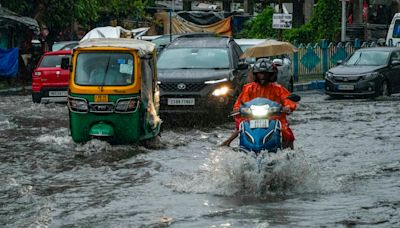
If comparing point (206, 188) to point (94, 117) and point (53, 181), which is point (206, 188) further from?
point (94, 117)

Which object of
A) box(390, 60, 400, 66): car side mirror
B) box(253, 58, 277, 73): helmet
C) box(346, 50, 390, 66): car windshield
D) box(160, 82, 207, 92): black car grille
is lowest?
box(390, 60, 400, 66): car side mirror

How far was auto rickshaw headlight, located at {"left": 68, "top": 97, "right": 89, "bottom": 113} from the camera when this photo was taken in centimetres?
1416

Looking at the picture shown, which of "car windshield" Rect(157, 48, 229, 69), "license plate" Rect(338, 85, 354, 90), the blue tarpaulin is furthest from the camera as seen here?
the blue tarpaulin

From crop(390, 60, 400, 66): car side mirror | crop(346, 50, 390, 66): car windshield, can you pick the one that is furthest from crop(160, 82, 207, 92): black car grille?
crop(390, 60, 400, 66): car side mirror

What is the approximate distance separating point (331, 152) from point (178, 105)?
4.26m

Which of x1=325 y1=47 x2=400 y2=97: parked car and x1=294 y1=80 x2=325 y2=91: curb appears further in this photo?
x1=294 y1=80 x2=325 y2=91: curb

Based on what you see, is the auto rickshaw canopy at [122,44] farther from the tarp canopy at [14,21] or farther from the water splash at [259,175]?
the tarp canopy at [14,21]

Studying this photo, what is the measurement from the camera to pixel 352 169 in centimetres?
1255

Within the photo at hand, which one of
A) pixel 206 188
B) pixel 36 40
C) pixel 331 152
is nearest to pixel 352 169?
pixel 331 152

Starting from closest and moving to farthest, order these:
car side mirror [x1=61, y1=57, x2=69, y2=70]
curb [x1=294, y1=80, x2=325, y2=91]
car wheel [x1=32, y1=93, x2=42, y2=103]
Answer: car side mirror [x1=61, y1=57, x2=69, y2=70] → car wheel [x1=32, y1=93, x2=42, y2=103] → curb [x1=294, y1=80, x2=325, y2=91]

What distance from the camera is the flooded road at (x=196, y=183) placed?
356 inches

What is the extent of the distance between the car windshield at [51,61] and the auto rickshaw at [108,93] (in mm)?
9826

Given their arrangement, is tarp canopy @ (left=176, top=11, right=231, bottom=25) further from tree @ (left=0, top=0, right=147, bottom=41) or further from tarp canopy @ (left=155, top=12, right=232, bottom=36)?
tree @ (left=0, top=0, right=147, bottom=41)

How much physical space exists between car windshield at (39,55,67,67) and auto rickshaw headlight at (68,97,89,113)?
1001 centimetres
